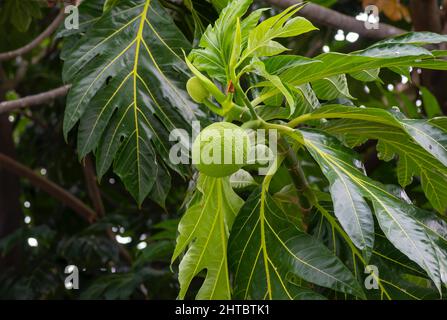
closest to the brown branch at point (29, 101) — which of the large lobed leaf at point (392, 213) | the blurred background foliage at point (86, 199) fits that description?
the blurred background foliage at point (86, 199)

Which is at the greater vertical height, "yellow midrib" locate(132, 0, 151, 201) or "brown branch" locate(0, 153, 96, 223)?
"yellow midrib" locate(132, 0, 151, 201)

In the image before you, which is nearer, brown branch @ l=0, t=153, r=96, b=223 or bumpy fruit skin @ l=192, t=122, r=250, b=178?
bumpy fruit skin @ l=192, t=122, r=250, b=178

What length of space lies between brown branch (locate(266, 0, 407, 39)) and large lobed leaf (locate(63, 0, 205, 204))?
17.1 inches

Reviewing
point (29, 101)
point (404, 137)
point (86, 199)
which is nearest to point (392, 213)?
point (404, 137)

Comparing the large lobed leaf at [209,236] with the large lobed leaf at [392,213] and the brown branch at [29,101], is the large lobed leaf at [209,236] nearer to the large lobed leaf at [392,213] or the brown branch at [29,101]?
the large lobed leaf at [392,213]

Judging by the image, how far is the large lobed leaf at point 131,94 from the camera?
4.01 ft

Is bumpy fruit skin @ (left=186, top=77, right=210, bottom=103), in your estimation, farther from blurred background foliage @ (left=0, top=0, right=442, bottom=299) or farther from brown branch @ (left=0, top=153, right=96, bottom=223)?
brown branch @ (left=0, top=153, right=96, bottom=223)

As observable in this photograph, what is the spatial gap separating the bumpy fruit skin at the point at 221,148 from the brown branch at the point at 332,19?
824 millimetres

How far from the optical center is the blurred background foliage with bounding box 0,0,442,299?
6.54ft

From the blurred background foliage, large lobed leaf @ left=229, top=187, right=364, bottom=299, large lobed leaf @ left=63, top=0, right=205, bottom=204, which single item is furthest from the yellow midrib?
large lobed leaf @ left=229, top=187, right=364, bottom=299

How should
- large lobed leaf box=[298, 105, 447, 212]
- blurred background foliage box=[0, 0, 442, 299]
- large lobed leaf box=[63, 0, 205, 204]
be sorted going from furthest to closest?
blurred background foliage box=[0, 0, 442, 299], large lobed leaf box=[63, 0, 205, 204], large lobed leaf box=[298, 105, 447, 212]

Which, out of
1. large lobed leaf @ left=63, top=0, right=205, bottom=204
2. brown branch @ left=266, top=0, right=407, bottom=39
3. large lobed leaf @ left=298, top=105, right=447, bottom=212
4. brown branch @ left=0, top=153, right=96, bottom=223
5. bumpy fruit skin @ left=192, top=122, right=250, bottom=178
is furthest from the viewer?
brown branch @ left=0, top=153, right=96, bottom=223
